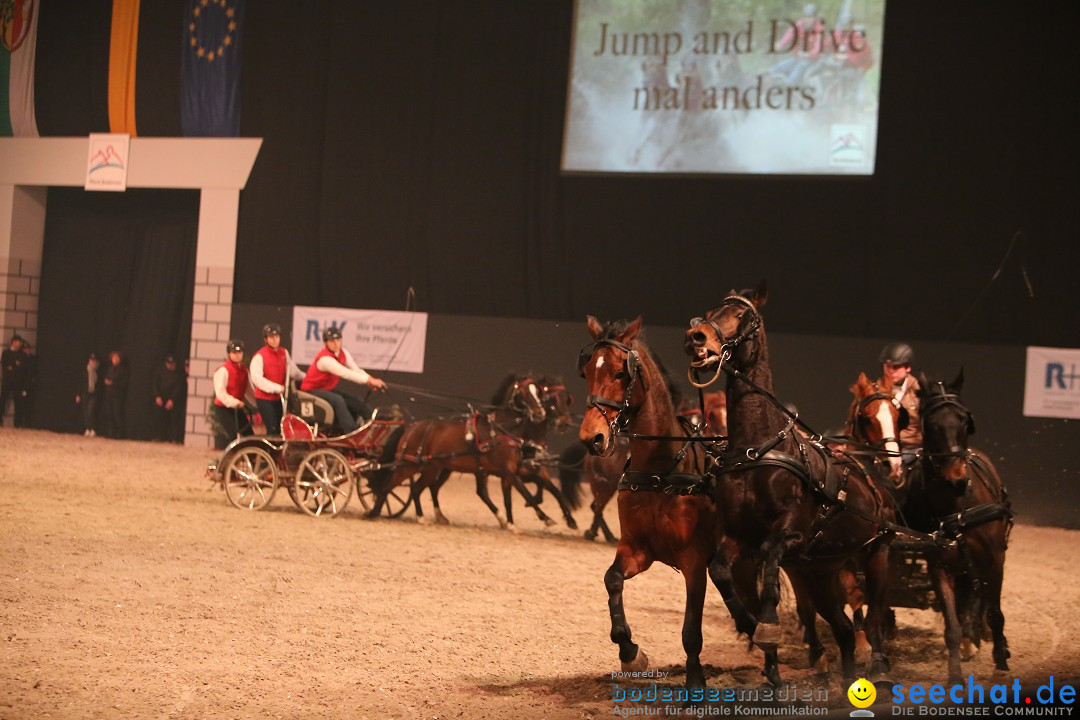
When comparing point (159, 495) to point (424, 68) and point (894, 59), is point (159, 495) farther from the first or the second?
point (894, 59)

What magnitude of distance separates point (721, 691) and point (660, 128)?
11.1 meters

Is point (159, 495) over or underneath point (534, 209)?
underneath

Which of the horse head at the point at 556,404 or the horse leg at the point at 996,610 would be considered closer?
the horse leg at the point at 996,610

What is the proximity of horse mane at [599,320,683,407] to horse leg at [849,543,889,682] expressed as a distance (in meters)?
1.30

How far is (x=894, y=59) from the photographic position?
14023 mm

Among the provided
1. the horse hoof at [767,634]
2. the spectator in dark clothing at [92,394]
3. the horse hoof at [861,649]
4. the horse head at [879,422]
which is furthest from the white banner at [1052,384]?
the spectator in dark clothing at [92,394]

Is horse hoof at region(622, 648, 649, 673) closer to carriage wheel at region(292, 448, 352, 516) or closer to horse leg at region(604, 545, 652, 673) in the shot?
horse leg at region(604, 545, 652, 673)

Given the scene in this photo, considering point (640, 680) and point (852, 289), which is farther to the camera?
point (852, 289)

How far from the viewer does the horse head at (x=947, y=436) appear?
546 cm

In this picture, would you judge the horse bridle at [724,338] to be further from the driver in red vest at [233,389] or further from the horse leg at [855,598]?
the driver in red vest at [233,389]

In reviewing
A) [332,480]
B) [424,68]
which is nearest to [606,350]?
[332,480]

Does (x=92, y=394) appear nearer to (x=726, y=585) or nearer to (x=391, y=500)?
(x=391, y=500)

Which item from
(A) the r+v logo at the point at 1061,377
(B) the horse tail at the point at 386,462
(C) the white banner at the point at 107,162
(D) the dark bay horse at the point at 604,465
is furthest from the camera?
(C) the white banner at the point at 107,162

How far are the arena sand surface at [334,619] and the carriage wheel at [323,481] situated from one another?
24 cm
